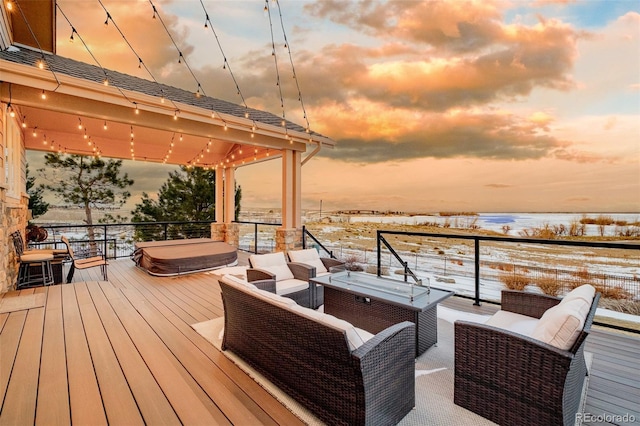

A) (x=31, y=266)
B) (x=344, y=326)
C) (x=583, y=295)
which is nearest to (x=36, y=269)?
(x=31, y=266)

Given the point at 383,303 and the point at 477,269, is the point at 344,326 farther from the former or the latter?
the point at 477,269

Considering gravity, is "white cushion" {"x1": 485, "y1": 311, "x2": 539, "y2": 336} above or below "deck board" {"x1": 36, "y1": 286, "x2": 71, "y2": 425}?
above

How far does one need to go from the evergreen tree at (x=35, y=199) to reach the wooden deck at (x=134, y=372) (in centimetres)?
844

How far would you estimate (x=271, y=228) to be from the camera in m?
8.45

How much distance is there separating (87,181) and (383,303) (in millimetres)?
12914

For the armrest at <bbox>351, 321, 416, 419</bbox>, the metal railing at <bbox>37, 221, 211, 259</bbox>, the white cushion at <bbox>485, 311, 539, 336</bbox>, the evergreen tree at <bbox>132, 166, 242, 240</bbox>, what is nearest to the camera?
the armrest at <bbox>351, 321, 416, 419</bbox>

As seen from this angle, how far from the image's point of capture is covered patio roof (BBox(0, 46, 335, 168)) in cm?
405

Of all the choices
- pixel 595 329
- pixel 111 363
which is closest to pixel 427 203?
pixel 595 329

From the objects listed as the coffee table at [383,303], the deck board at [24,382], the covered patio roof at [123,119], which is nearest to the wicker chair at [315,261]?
the coffee table at [383,303]

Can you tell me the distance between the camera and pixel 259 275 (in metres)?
3.52

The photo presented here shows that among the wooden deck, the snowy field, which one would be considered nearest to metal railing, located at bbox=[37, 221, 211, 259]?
the wooden deck

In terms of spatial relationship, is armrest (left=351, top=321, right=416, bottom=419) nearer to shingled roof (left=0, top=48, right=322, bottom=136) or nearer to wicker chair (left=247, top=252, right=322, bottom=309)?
wicker chair (left=247, top=252, right=322, bottom=309)

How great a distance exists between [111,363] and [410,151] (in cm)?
1106

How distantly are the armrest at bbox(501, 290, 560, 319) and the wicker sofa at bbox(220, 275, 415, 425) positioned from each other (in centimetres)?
131
